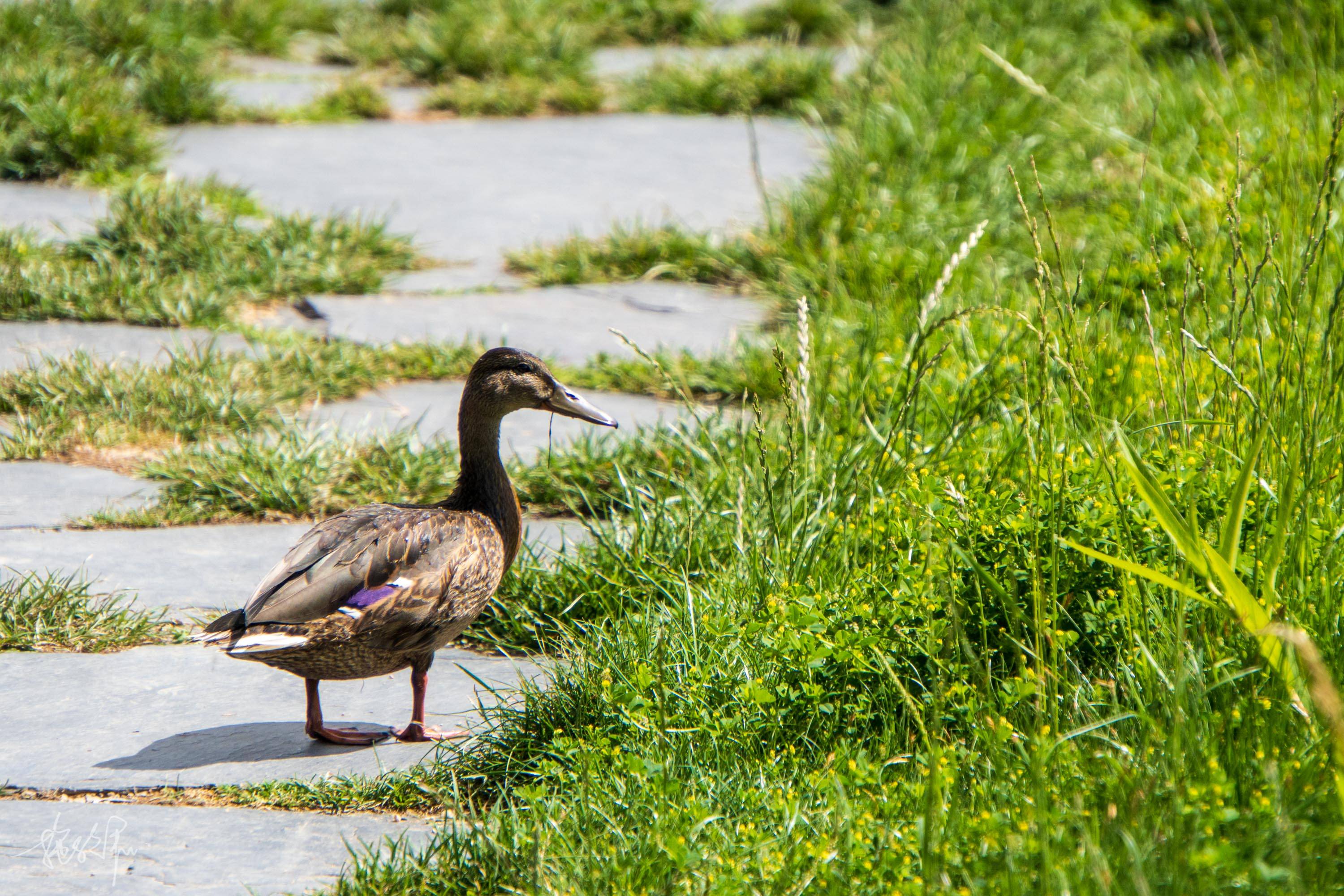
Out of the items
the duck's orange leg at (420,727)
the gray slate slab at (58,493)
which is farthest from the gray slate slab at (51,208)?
the duck's orange leg at (420,727)

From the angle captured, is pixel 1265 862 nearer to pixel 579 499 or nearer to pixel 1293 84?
pixel 579 499

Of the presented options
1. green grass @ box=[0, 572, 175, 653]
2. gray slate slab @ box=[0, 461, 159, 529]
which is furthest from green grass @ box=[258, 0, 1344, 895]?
gray slate slab @ box=[0, 461, 159, 529]

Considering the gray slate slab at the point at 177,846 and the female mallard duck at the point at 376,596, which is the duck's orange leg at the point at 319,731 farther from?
the gray slate slab at the point at 177,846

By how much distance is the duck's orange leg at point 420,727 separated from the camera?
318cm

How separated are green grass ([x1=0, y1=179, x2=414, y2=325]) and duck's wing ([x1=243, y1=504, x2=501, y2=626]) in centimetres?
237

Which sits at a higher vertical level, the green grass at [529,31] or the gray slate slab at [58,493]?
the green grass at [529,31]

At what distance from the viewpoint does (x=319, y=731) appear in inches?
124

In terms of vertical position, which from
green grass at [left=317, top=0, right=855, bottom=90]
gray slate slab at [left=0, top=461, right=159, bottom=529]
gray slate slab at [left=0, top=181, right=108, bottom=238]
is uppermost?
green grass at [left=317, top=0, right=855, bottom=90]

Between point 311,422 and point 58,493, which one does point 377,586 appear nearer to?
point 58,493

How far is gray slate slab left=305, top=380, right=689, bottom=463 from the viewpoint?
466 centimetres

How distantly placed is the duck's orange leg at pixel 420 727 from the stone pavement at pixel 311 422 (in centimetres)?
4

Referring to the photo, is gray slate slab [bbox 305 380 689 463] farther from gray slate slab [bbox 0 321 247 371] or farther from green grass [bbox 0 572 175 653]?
green grass [bbox 0 572 175 653]

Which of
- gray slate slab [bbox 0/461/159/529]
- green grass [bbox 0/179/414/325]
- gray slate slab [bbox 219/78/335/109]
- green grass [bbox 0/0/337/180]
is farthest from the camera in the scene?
gray slate slab [bbox 219/78/335/109]

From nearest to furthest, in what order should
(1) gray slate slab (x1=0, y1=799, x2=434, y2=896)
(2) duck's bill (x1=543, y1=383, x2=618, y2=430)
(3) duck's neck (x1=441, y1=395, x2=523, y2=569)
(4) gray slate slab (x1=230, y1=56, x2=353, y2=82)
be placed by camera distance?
(1) gray slate slab (x1=0, y1=799, x2=434, y2=896) < (3) duck's neck (x1=441, y1=395, x2=523, y2=569) < (2) duck's bill (x1=543, y1=383, x2=618, y2=430) < (4) gray slate slab (x1=230, y1=56, x2=353, y2=82)
